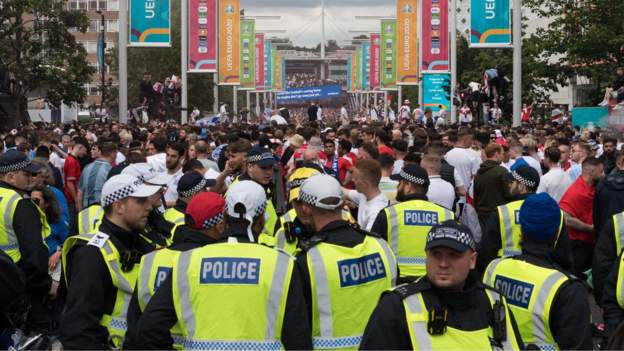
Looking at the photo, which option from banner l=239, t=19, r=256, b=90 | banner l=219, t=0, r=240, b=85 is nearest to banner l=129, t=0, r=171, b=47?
banner l=219, t=0, r=240, b=85

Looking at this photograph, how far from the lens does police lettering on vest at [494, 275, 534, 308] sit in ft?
16.8

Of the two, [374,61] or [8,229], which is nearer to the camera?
[8,229]

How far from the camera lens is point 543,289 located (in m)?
5.05

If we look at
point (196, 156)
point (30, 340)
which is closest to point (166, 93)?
point (196, 156)

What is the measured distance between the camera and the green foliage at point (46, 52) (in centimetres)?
3581

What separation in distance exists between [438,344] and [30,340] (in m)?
2.77

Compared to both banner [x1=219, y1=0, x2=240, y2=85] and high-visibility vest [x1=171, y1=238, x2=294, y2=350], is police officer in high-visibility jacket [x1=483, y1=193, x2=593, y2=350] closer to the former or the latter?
high-visibility vest [x1=171, y1=238, x2=294, y2=350]

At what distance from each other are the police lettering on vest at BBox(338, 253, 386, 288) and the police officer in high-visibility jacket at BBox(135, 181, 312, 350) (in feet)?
1.91

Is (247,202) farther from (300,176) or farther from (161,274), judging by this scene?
(300,176)

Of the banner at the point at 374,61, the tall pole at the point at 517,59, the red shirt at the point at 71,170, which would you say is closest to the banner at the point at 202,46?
the tall pole at the point at 517,59

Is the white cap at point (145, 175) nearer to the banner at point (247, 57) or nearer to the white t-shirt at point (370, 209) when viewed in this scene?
the white t-shirt at point (370, 209)

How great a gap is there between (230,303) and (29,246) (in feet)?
8.63

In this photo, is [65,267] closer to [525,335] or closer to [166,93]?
[525,335]

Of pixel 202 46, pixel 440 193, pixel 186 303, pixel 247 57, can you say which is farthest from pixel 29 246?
pixel 247 57
